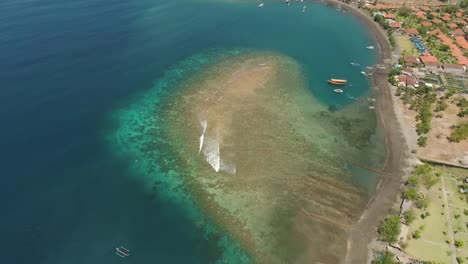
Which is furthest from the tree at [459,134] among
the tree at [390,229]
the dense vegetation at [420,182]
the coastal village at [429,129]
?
the tree at [390,229]

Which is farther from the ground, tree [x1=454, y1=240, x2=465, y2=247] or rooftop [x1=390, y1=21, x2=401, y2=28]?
rooftop [x1=390, y1=21, x2=401, y2=28]

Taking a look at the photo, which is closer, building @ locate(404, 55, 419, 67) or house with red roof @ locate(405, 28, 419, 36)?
building @ locate(404, 55, 419, 67)

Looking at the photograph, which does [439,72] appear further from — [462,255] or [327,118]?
[462,255]

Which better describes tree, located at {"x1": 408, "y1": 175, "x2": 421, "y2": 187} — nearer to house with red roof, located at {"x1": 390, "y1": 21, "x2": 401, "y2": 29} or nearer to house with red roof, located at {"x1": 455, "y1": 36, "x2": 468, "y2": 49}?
house with red roof, located at {"x1": 455, "y1": 36, "x2": 468, "y2": 49}

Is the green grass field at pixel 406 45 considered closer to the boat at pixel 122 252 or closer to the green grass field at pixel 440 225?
the green grass field at pixel 440 225

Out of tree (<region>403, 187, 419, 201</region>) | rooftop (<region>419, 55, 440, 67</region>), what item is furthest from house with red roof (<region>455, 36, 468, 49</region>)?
tree (<region>403, 187, 419, 201</region>)

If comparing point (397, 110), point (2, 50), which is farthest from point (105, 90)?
point (397, 110)

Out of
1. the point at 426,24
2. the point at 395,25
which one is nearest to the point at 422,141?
the point at 395,25
